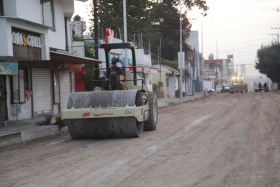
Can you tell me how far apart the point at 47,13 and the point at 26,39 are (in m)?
5.16

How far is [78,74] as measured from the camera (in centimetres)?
3212

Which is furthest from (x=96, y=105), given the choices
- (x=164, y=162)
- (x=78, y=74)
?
(x=78, y=74)

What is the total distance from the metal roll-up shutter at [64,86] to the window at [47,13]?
4801mm

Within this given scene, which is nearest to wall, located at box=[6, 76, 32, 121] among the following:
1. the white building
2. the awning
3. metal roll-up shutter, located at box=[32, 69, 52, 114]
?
the white building

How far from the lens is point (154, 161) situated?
33.1ft

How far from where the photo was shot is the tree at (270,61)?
261ft

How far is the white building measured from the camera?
1738 centimetres

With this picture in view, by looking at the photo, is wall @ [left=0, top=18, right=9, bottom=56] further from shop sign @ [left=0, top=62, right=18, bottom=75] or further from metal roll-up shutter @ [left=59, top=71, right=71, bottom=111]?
metal roll-up shutter @ [left=59, top=71, right=71, bottom=111]

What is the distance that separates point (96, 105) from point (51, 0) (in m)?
11.3

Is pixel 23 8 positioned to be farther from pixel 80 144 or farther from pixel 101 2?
pixel 101 2

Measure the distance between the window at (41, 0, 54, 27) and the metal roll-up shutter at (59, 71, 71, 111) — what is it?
15.7ft

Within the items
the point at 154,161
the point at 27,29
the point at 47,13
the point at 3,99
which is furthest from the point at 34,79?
the point at 154,161

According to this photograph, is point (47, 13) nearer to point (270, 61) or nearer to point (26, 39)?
point (26, 39)

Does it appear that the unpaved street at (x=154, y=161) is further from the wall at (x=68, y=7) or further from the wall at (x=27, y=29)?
the wall at (x=68, y=7)
